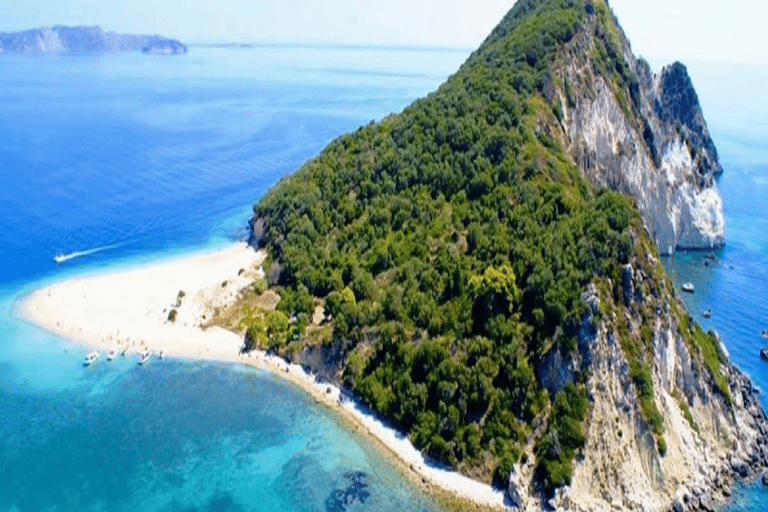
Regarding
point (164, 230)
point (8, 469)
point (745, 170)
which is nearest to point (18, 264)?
point (164, 230)

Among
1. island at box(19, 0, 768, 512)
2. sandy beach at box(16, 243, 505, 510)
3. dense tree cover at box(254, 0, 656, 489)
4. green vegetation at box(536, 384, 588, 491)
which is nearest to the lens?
green vegetation at box(536, 384, 588, 491)

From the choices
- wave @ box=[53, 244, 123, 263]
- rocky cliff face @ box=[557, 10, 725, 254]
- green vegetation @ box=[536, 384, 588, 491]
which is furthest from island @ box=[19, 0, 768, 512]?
wave @ box=[53, 244, 123, 263]

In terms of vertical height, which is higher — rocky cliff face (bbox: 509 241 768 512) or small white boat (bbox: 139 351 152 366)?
rocky cliff face (bbox: 509 241 768 512)

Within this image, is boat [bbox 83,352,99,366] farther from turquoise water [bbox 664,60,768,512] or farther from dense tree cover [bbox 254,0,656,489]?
turquoise water [bbox 664,60,768,512]

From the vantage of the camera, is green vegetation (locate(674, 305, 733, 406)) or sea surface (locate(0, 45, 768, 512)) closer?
sea surface (locate(0, 45, 768, 512))

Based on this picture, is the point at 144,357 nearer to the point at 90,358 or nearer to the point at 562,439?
the point at 90,358

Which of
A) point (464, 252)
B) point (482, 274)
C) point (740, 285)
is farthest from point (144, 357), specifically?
point (740, 285)

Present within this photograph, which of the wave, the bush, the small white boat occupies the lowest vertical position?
the wave
